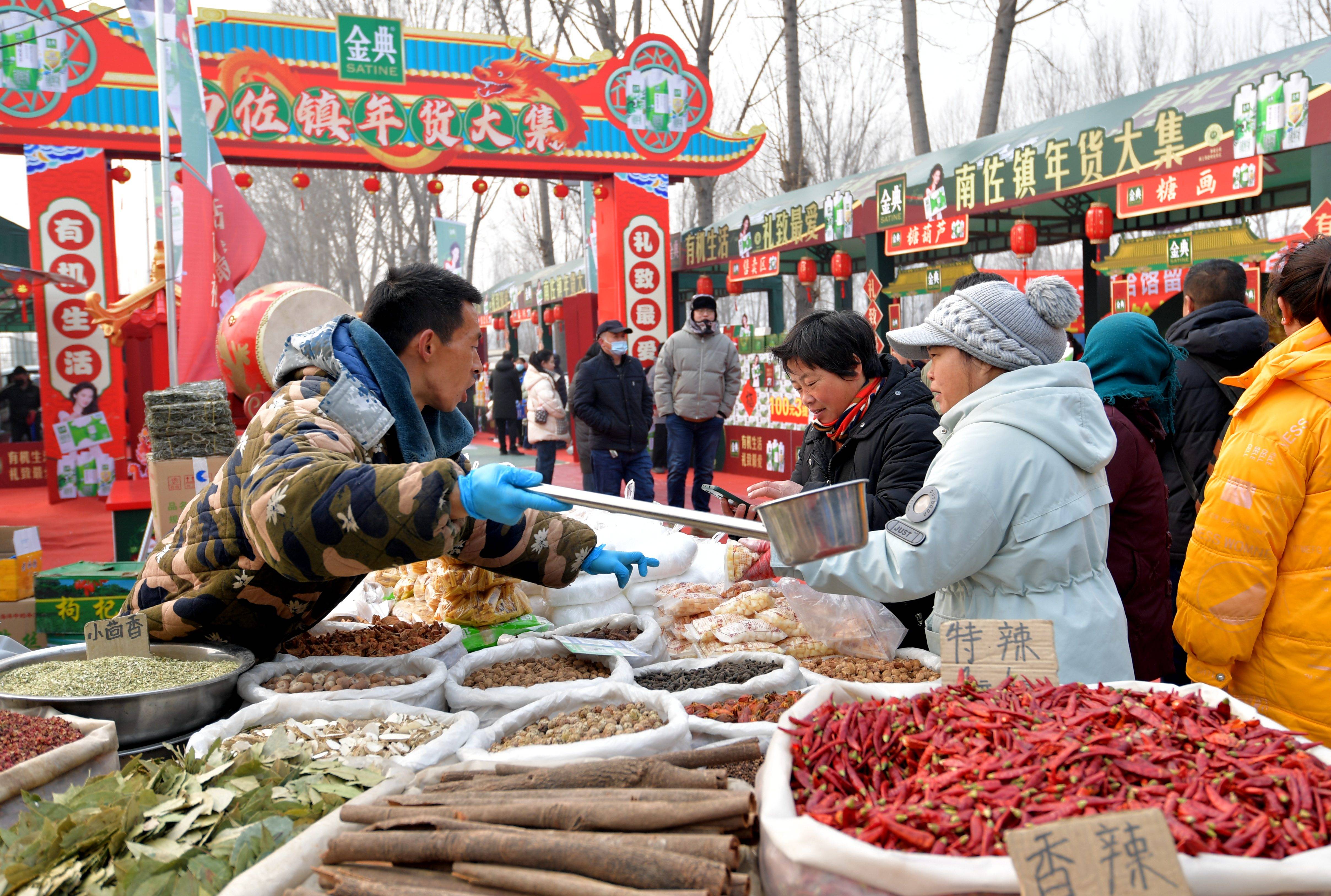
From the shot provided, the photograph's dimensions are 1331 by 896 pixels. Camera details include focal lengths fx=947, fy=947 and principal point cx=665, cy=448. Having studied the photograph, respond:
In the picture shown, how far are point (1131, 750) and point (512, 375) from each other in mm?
12472

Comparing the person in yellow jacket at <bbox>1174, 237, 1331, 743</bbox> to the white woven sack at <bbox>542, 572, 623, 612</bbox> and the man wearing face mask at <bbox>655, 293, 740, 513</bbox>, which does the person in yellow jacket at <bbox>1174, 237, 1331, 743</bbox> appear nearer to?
the white woven sack at <bbox>542, 572, 623, 612</bbox>

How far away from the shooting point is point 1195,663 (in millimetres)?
2006

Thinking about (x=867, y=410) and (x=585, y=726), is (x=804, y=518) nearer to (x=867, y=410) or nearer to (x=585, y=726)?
(x=585, y=726)

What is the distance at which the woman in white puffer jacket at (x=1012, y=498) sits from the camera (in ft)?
5.57

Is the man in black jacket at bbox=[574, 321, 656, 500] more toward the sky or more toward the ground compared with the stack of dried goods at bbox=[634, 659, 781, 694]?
more toward the sky

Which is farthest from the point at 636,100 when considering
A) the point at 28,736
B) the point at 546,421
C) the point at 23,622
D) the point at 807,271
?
the point at 28,736

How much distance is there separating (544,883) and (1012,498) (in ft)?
3.54

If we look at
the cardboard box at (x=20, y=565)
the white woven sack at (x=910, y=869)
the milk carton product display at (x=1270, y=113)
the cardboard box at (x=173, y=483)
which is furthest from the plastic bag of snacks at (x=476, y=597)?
the milk carton product display at (x=1270, y=113)

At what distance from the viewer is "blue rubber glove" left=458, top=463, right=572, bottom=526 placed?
160cm

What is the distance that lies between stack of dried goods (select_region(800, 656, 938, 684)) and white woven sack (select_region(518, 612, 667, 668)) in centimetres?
36

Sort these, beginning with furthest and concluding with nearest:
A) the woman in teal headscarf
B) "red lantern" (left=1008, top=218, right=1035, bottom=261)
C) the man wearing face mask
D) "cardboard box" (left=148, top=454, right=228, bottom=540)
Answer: "red lantern" (left=1008, top=218, right=1035, bottom=261) → the man wearing face mask → "cardboard box" (left=148, top=454, right=228, bottom=540) → the woman in teal headscarf

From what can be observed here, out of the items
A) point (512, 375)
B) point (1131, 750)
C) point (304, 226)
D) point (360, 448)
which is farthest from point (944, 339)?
point (304, 226)

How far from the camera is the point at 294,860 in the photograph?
1183 mm

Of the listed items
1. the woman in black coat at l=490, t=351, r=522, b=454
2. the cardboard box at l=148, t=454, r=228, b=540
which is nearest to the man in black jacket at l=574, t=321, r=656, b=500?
the cardboard box at l=148, t=454, r=228, b=540
